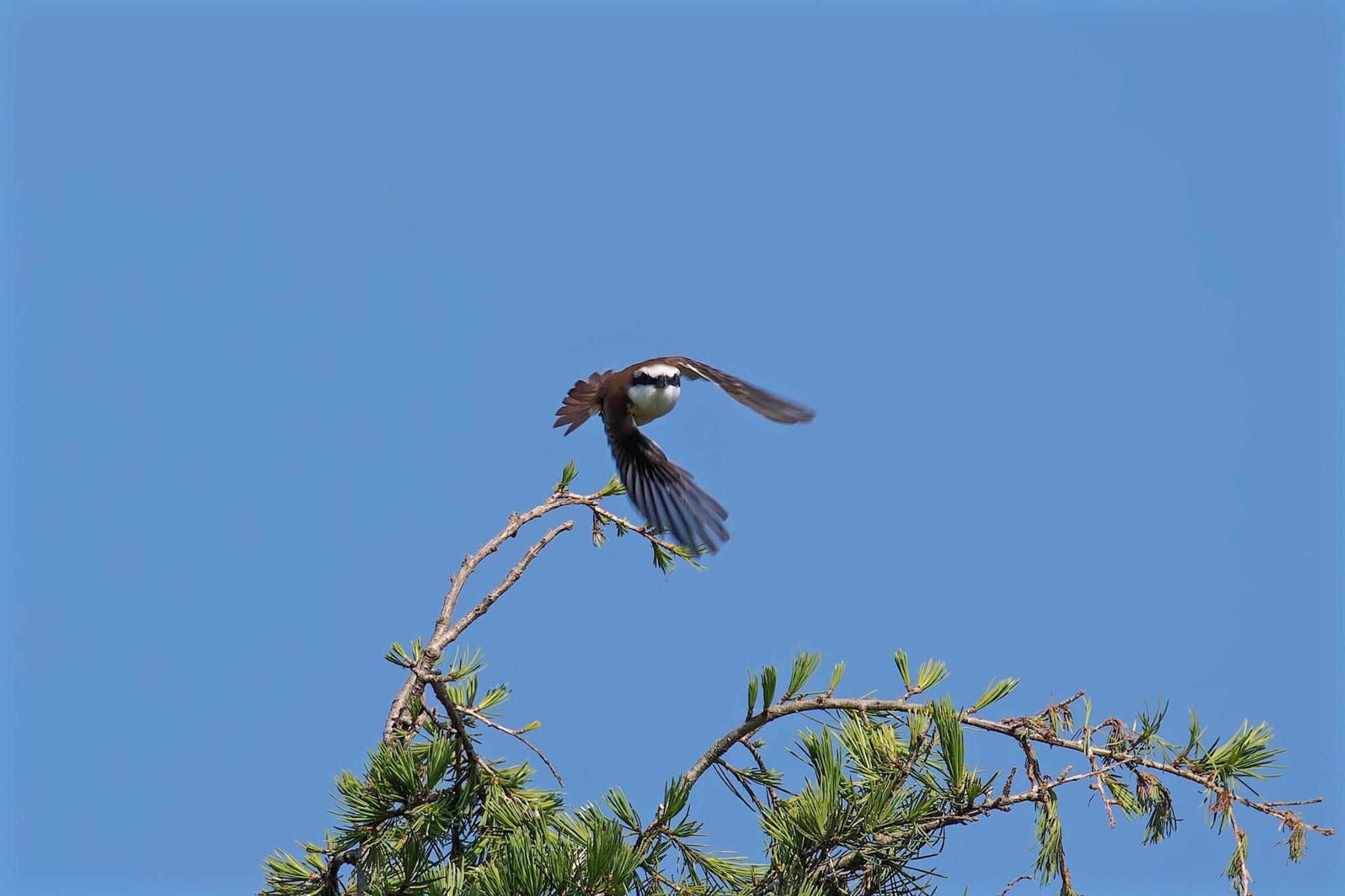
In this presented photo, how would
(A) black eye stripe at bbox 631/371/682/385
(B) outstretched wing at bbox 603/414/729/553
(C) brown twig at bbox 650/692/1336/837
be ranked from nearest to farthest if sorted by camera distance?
(C) brown twig at bbox 650/692/1336/837, (B) outstretched wing at bbox 603/414/729/553, (A) black eye stripe at bbox 631/371/682/385

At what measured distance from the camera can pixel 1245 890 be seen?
6.42 feet

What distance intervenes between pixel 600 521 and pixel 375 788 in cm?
80

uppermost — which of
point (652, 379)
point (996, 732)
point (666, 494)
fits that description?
point (652, 379)

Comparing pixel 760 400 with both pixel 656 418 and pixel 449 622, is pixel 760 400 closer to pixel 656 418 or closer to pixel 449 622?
pixel 656 418

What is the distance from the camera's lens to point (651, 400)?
4.29 meters

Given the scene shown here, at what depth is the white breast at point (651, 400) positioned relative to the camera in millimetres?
4273

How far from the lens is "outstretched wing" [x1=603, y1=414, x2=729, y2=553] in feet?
10.7

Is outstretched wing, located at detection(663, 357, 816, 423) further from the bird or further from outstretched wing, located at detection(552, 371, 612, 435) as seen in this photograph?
outstretched wing, located at detection(552, 371, 612, 435)

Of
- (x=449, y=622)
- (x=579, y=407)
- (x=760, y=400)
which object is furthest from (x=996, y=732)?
→ (x=579, y=407)

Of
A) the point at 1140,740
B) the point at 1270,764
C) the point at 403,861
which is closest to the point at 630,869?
the point at 403,861

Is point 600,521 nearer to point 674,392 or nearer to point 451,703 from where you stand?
point 451,703

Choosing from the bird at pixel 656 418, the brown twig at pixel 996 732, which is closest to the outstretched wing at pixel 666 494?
the bird at pixel 656 418

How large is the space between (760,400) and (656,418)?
41 centimetres

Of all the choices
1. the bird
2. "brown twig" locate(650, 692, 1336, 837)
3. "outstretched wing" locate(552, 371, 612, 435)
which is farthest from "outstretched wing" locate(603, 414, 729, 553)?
"brown twig" locate(650, 692, 1336, 837)
